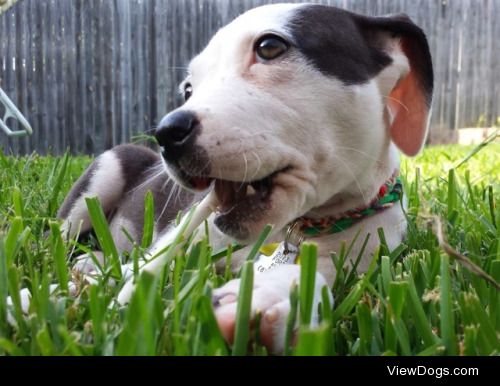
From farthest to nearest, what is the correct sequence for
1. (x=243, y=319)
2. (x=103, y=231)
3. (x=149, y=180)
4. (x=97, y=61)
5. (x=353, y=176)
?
(x=97, y=61), (x=149, y=180), (x=353, y=176), (x=103, y=231), (x=243, y=319)

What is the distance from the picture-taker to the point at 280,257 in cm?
196

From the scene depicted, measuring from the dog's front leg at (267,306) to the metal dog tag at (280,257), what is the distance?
1.08 ft

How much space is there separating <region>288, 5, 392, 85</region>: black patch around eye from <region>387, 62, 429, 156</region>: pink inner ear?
17 cm

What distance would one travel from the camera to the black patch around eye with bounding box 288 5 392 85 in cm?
208

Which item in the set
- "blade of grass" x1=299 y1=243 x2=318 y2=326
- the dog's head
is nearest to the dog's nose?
the dog's head

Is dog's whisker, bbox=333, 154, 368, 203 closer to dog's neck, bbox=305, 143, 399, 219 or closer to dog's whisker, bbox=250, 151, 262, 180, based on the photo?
dog's neck, bbox=305, 143, 399, 219

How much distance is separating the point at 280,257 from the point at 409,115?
2.68 ft

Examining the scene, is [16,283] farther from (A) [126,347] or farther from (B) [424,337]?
(B) [424,337]

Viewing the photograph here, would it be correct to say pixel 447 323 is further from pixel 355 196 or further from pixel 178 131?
pixel 355 196

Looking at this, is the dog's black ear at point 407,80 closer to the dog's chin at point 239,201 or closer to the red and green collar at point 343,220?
the red and green collar at point 343,220

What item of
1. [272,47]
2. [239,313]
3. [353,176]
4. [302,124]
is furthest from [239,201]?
[239,313]

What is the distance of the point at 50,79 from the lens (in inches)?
345

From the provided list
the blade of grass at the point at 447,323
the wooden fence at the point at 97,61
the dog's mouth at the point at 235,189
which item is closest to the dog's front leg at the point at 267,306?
the blade of grass at the point at 447,323
